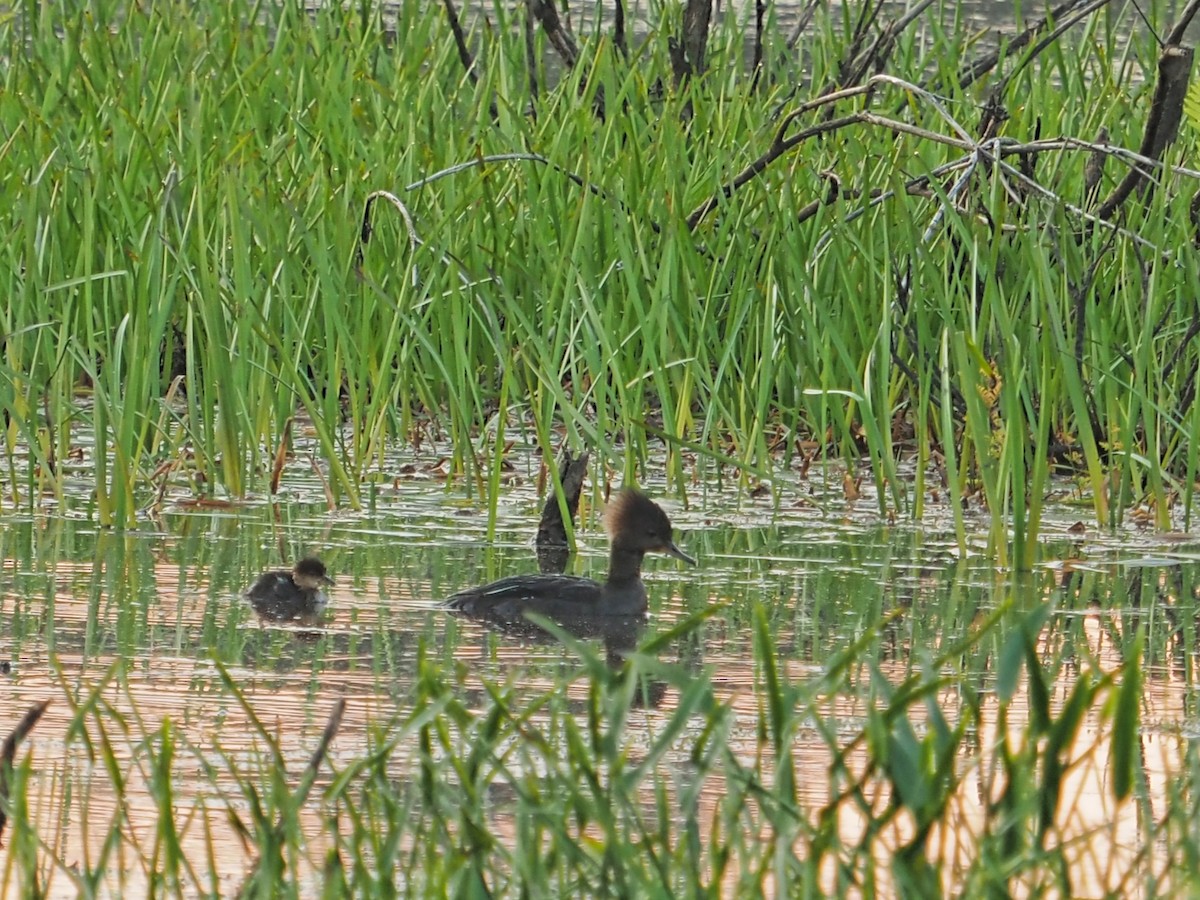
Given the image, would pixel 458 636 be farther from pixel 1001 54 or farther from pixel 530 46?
pixel 530 46

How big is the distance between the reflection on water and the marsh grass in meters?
0.18

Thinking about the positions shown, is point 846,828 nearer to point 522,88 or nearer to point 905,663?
point 905,663

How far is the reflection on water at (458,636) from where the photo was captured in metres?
3.07

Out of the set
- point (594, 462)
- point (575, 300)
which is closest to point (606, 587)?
point (594, 462)

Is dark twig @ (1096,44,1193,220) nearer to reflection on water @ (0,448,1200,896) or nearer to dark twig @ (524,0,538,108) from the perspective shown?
reflection on water @ (0,448,1200,896)

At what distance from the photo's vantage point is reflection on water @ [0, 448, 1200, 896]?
10.1 feet

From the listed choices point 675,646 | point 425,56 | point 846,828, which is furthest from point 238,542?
point 425,56

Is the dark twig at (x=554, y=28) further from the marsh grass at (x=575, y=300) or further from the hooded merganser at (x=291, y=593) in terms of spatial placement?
the hooded merganser at (x=291, y=593)

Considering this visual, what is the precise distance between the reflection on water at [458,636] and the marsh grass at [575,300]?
18 centimetres

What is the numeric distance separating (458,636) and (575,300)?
2.30 metres

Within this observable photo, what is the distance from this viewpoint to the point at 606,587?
15.8 ft

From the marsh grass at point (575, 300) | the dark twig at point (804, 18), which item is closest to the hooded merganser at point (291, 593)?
the marsh grass at point (575, 300)

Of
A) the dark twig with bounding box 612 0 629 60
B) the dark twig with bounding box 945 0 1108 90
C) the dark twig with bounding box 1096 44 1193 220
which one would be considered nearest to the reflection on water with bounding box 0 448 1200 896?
the dark twig with bounding box 1096 44 1193 220

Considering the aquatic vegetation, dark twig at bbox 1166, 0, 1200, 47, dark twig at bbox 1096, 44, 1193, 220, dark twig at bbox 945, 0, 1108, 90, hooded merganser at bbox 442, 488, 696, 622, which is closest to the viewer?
the aquatic vegetation
